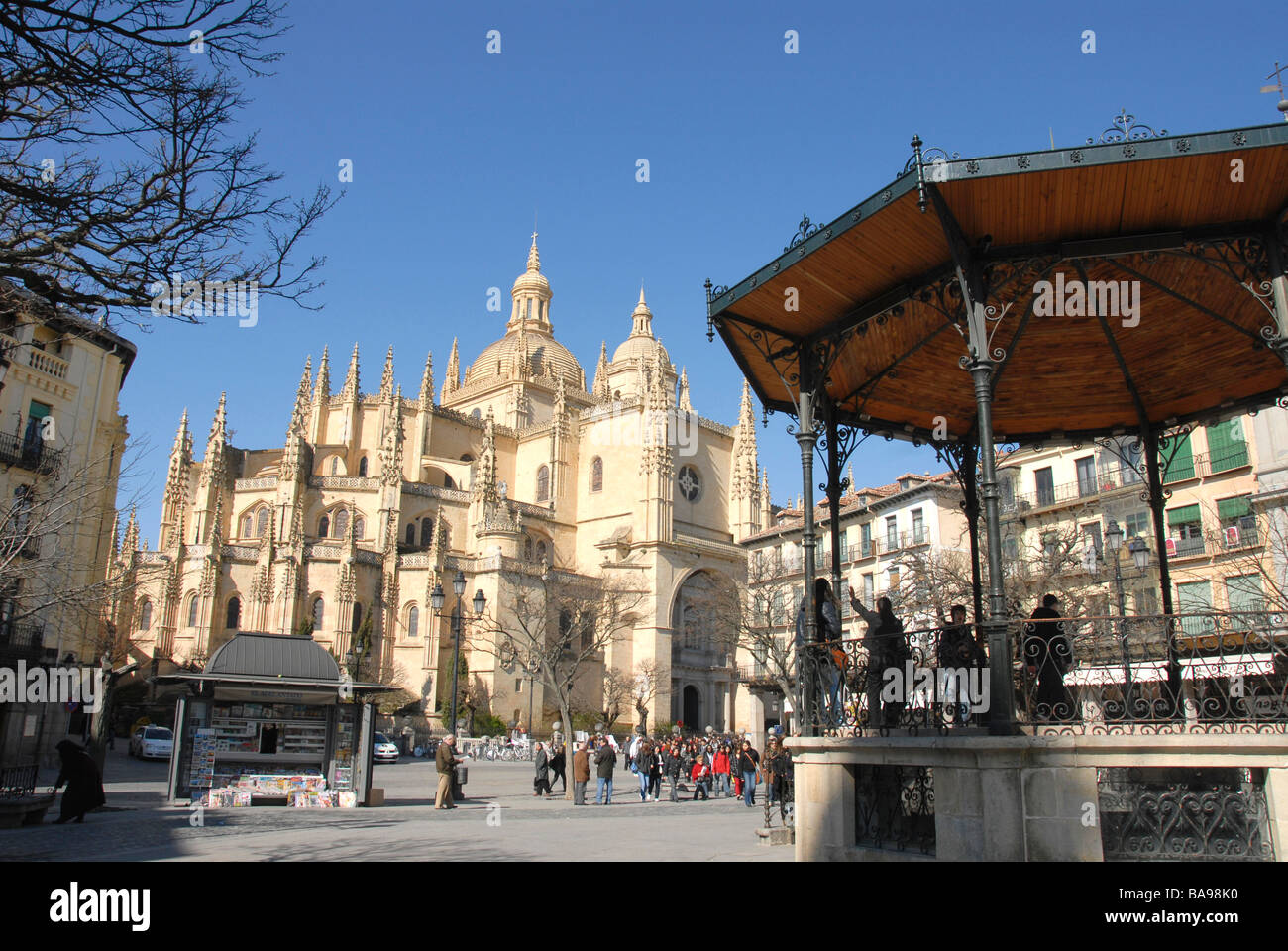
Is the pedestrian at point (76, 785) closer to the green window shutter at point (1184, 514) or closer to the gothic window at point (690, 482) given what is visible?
the green window shutter at point (1184, 514)

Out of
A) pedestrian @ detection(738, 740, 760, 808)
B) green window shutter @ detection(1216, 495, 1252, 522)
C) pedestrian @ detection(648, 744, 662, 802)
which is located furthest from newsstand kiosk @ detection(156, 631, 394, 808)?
green window shutter @ detection(1216, 495, 1252, 522)

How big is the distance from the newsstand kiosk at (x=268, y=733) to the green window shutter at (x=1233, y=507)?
77.0ft

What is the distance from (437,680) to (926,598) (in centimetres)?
3046

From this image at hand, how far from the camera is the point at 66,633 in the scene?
26375 millimetres

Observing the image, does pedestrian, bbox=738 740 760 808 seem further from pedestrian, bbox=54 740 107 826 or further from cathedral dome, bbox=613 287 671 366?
cathedral dome, bbox=613 287 671 366

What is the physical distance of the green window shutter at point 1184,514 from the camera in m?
28.0

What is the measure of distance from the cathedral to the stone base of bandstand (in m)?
40.1

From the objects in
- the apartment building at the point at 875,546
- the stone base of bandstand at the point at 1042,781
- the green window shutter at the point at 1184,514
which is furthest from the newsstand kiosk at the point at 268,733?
the green window shutter at the point at 1184,514

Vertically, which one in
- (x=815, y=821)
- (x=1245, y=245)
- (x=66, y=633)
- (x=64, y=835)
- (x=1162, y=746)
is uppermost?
(x=1245, y=245)

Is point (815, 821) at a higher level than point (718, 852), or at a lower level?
higher

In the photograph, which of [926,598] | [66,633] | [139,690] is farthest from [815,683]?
[139,690]

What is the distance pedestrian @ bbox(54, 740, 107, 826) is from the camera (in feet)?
46.9

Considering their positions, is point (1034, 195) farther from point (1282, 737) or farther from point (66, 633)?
point (66, 633)
